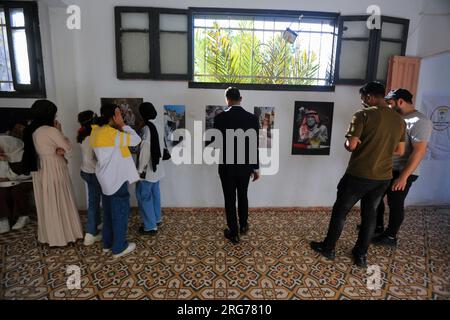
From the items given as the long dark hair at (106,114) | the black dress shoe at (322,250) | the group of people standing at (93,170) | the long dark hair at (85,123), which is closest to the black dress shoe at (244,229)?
the black dress shoe at (322,250)

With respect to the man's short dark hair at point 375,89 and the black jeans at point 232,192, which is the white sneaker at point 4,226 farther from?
the man's short dark hair at point 375,89

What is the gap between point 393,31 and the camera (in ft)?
12.1

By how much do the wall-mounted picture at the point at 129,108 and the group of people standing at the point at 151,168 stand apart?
0.76 m

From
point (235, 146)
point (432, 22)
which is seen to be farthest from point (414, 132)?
point (432, 22)

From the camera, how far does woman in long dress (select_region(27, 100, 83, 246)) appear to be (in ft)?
8.54

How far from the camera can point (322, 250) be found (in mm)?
2822

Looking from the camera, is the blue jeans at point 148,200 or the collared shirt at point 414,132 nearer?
the collared shirt at point 414,132

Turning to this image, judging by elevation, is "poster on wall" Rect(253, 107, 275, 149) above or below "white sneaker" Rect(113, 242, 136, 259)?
above

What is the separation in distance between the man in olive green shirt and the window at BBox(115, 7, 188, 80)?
7.58 feet

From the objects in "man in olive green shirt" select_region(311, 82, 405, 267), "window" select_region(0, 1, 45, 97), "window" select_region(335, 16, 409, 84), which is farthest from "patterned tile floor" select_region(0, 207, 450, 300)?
"window" select_region(335, 16, 409, 84)

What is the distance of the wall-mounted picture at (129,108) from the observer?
3.55 meters

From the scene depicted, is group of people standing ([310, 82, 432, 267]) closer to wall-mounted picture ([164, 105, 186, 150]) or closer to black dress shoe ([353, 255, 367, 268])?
black dress shoe ([353, 255, 367, 268])
